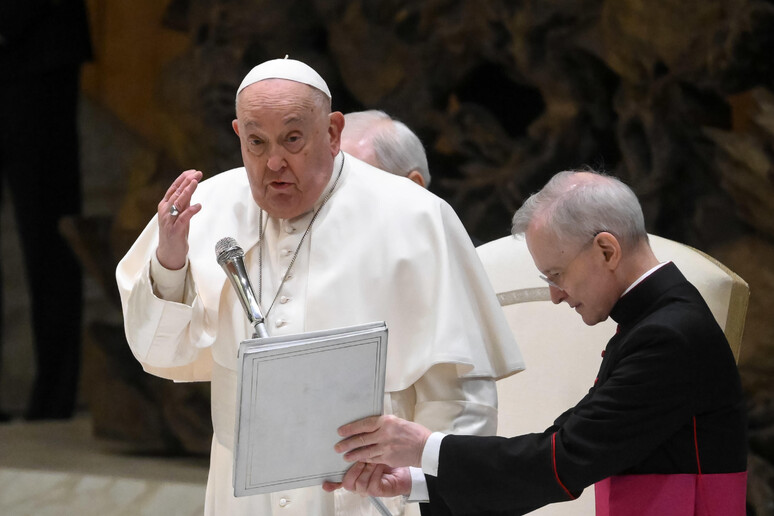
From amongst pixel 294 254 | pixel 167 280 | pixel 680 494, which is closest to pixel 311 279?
pixel 294 254

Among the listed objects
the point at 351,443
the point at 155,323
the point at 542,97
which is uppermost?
the point at 542,97

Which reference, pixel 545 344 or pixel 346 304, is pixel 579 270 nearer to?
pixel 346 304

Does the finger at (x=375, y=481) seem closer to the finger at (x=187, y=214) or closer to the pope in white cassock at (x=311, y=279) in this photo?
the pope in white cassock at (x=311, y=279)

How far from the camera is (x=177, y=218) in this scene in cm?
274

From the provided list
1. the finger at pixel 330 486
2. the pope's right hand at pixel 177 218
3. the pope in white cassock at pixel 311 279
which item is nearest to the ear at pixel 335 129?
the pope in white cassock at pixel 311 279

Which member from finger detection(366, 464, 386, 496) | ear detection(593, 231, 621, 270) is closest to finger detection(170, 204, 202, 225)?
finger detection(366, 464, 386, 496)

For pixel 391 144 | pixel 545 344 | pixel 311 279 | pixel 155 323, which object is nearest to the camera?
pixel 155 323

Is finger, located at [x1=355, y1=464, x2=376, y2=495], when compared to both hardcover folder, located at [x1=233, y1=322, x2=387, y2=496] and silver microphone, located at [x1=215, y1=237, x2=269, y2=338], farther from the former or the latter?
silver microphone, located at [x1=215, y1=237, x2=269, y2=338]

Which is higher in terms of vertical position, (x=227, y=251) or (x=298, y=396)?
(x=227, y=251)

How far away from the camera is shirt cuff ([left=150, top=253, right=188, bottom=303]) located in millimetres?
2842

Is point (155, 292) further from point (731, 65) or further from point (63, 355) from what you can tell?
point (63, 355)

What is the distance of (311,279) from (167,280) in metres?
0.37

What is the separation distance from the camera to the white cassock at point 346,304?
9.45ft

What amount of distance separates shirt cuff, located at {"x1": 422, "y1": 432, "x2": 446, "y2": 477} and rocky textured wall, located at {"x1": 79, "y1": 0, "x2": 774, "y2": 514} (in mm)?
3588
